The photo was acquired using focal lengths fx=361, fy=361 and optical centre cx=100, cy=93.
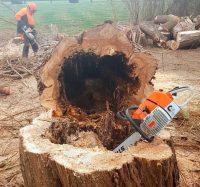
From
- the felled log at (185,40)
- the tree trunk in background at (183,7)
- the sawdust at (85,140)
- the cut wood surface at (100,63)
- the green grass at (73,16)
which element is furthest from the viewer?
the green grass at (73,16)

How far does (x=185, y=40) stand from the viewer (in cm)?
962

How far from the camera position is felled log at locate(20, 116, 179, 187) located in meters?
2.31

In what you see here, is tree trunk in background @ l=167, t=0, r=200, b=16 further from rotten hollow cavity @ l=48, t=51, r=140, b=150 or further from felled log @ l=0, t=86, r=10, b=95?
rotten hollow cavity @ l=48, t=51, r=140, b=150

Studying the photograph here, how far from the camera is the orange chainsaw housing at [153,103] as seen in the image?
2.59 metres

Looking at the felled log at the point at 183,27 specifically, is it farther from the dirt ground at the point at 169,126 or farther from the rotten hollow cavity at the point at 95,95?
the rotten hollow cavity at the point at 95,95

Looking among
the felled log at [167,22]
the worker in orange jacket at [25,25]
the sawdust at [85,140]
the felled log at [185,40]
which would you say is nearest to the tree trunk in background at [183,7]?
the felled log at [167,22]

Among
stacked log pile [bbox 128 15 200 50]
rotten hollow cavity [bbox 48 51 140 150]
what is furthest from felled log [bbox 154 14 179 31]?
rotten hollow cavity [bbox 48 51 140 150]

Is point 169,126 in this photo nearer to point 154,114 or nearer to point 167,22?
point 154,114

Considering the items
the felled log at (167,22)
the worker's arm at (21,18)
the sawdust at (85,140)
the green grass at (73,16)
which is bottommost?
the green grass at (73,16)

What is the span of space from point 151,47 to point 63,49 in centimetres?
751

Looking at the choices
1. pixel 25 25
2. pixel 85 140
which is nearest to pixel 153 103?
pixel 85 140

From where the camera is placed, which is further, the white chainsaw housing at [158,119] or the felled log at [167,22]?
the felled log at [167,22]

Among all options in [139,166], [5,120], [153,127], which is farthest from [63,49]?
[5,120]

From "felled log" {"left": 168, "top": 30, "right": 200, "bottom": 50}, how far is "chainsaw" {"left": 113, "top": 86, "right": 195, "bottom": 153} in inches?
286
